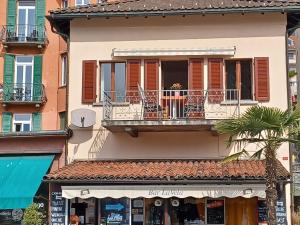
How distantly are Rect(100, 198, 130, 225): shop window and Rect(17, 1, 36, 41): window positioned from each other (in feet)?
54.3

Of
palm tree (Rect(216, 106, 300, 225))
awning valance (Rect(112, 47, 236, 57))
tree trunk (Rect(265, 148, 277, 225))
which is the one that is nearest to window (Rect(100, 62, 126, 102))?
awning valance (Rect(112, 47, 236, 57))

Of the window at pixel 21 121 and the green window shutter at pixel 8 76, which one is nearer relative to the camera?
the green window shutter at pixel 8 76

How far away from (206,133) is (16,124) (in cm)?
1652

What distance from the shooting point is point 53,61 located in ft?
113

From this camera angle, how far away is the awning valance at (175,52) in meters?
21.1

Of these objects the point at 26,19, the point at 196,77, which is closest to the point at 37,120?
the point at 26,19

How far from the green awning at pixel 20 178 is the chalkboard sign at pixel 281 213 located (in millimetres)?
8009

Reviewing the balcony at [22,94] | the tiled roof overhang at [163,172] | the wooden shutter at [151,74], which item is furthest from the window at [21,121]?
the wooden shutter at [151,74]

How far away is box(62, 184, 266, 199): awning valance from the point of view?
58.6 ft

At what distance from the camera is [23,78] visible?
112ft

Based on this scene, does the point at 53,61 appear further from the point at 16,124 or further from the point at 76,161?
the point at 76,161

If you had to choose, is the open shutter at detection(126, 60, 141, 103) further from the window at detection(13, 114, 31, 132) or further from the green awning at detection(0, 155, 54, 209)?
the window at detection(13, 114, 31, 132)

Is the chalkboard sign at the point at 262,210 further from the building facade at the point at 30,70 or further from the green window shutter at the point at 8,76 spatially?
the green window shutter at the point at 8,76

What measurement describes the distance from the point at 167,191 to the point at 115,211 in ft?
10.0
